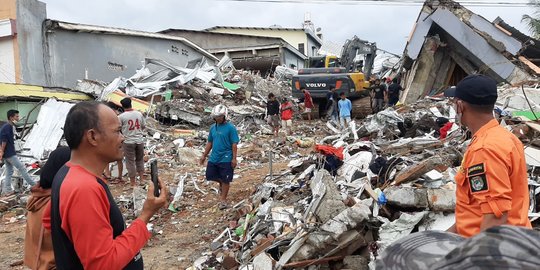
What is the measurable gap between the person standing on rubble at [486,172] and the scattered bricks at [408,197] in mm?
2138

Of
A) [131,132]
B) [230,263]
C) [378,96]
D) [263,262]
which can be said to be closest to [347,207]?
[263,262]

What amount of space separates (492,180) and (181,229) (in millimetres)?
4741

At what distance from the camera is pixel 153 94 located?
51.3 feet

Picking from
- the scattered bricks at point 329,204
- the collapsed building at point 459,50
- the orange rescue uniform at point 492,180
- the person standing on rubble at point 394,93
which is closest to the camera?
the orange rescue uniform at point 492,180

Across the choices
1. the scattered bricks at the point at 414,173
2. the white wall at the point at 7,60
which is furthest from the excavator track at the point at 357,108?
the scattered bricks at the point at 414,173

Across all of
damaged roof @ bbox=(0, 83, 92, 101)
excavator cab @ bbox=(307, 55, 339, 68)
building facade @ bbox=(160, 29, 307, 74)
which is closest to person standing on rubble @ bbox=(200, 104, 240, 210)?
damaged roof @ bbox=(0, 83, 92, 101)

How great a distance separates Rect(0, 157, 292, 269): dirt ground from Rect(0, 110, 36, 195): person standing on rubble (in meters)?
0.78

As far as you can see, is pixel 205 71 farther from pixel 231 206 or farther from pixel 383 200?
pixel 383 200

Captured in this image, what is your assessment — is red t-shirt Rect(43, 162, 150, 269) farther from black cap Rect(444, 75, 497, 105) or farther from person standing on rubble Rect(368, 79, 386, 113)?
person standing on rubble Rect(368, 79, 386, 113)

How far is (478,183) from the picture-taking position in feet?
5.97

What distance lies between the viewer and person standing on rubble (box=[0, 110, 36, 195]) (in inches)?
280

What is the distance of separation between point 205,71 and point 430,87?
9085 millimetres

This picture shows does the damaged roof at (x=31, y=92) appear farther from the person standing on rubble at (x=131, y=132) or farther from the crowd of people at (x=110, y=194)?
the crowd of people at (x=110, y=194)

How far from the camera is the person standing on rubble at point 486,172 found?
5.80ft
